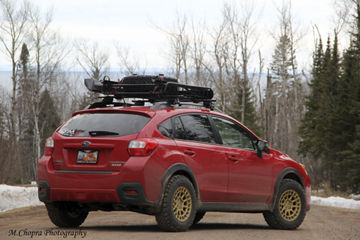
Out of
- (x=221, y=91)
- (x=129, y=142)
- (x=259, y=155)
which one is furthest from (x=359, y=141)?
(x=221, y=91)

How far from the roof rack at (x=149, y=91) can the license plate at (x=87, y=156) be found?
1.12 m

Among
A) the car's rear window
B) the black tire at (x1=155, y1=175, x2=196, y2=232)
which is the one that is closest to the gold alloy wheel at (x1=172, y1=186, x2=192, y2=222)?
the black tire at (x1=155, y1=175, x2=196, y2=232)

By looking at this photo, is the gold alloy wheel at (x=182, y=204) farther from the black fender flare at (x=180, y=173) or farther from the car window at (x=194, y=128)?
the car window at (x=194, y=128)

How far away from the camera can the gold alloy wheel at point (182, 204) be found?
27.0ft

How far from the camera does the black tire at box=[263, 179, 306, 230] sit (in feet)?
33.2

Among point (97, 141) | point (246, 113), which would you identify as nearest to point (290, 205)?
point (97, 141)

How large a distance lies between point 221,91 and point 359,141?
27.6 metres

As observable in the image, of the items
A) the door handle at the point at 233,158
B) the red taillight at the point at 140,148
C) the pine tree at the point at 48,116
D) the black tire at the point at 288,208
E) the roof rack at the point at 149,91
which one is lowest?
the pine tree at the point at 48,116

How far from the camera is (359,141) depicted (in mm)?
28516

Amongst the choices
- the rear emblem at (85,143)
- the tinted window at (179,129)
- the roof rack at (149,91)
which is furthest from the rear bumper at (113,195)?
the roof rack at (149,91)

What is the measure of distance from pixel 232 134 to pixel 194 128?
1.00 metres

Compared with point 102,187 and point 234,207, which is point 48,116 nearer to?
point 234,207

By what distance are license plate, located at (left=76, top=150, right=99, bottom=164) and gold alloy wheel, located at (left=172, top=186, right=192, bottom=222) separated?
117cm

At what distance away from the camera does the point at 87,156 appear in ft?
26.6
